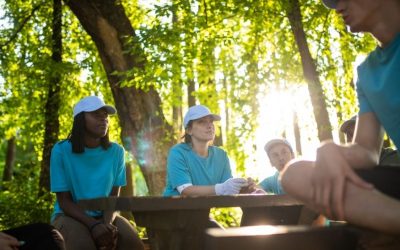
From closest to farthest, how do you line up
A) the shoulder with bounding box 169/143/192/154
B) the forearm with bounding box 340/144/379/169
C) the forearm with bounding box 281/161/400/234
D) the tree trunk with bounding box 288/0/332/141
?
the forearm with bounding box 281/161/400/234
the forearm with bounding box 340/144/379/169
the shoulder with bounding box 169/143/192/154
the tree trunk with bounding box 288/0/332/141

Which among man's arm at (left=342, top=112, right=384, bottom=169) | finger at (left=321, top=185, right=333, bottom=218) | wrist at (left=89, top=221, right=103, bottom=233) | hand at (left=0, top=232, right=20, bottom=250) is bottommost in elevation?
wrist at (left=89, top=221, right=103, bottom=233)

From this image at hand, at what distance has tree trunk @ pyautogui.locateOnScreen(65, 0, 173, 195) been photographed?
24.3 ft

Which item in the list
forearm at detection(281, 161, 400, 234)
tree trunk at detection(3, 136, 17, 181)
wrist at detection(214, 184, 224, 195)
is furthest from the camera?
tree trunk at detection(3, 136, 17, 181)

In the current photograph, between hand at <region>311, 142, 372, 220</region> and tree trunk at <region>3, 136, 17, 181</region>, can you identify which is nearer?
hand at <region>311, 142, 372, 220</region>

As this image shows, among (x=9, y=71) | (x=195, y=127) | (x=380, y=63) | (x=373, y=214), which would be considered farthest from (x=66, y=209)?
(x=9, y=71)

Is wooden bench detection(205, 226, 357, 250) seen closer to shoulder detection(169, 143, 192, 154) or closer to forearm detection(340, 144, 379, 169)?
forearm detection(340, 144, 379, 169)

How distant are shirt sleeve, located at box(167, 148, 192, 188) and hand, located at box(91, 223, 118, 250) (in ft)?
2.53

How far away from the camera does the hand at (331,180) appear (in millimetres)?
1470

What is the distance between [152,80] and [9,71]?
581 centimetres

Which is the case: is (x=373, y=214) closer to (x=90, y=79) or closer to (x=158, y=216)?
(x=158, y=216)

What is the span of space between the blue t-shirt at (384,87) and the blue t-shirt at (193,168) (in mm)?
2595

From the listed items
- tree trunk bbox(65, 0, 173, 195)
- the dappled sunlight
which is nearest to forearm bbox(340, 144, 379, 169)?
tree trunk bbox(65, 0, 173, 195)

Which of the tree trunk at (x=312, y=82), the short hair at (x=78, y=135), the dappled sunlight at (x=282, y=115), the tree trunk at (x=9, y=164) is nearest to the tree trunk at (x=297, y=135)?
the dappled sunlight at (x=282, y=115)

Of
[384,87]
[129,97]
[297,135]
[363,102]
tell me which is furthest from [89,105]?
[297,135]
